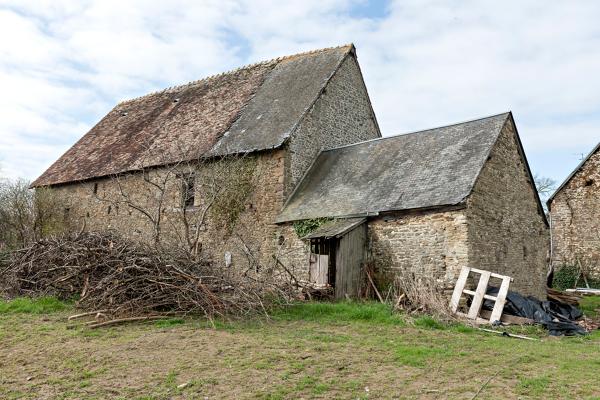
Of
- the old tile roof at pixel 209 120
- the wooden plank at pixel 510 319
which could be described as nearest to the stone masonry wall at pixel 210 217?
the old tile roof at pixel 209 120

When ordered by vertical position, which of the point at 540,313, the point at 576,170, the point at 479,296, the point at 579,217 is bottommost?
the point at 540,313

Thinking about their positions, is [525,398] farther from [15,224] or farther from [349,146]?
[15,224]

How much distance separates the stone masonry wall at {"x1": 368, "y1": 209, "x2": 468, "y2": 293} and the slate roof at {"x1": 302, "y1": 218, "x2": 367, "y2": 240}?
55 centimetres

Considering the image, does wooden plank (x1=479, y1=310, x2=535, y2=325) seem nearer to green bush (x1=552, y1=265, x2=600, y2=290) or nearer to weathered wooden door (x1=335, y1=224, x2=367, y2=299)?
weathered wooden door (x1=335, y1=224, x2=367, y2=299)

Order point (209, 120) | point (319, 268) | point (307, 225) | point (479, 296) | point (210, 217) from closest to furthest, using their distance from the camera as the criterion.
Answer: point (479, 296) < point (319, 268) < point (307, 225) < point (210, 217) < point (209, 120)

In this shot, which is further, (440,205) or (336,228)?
(336,228)

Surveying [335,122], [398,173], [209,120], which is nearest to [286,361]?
[398,173]

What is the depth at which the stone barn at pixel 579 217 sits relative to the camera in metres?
23.1

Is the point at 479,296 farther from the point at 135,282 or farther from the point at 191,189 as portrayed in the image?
the point at 191,189

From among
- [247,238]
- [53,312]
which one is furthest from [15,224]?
[53,312]

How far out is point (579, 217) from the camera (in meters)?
23.6

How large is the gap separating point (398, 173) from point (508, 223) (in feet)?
10.7

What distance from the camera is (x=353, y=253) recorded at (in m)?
14.2

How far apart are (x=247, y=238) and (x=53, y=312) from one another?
7.01 meters
